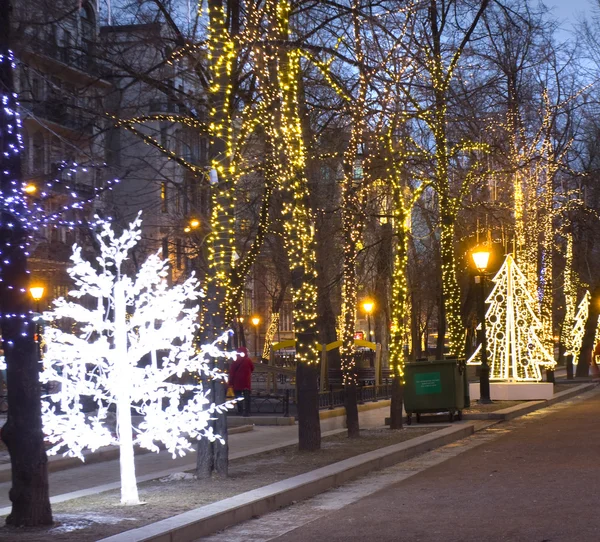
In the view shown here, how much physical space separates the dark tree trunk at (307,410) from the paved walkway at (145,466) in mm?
943

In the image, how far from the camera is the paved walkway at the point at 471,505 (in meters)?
10.2

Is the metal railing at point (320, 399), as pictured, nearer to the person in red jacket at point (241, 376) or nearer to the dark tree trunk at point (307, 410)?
the person in red jacket at point (241, 376)

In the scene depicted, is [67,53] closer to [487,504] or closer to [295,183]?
[295,183]

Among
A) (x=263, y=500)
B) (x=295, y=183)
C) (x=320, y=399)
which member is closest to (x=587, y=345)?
(x=320, y=399)

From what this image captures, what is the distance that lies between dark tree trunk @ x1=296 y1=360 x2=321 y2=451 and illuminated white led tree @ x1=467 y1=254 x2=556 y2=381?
17246mm

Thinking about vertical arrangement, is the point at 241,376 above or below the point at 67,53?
below

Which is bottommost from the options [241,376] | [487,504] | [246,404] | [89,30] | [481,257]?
[487,504]

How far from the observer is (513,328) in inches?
1368

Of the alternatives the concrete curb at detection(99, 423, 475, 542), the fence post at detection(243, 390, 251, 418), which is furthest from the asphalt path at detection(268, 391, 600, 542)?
the fence post at detection(243, 390, 251, 418)

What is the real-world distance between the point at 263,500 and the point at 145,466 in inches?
242

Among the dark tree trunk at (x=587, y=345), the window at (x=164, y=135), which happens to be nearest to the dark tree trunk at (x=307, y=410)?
the window at (x=164, y=135)

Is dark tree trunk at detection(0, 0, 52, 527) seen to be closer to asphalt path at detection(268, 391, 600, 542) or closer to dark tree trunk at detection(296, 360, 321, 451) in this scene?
asphalt path at detection(268, 391, 600, 542)

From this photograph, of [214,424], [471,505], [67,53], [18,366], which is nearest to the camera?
[18,366]

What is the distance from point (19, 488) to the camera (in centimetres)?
1058
